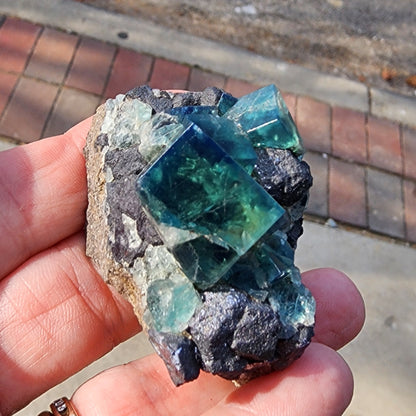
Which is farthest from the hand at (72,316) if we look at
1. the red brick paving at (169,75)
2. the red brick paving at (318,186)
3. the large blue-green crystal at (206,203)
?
the red brick paving at (169,75)

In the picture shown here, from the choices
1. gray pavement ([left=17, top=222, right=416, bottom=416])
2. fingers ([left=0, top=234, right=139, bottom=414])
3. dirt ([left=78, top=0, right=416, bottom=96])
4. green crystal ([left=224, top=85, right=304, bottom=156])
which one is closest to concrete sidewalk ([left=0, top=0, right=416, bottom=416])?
gray pavement ([left=17, top=222, right=416, bottom=416])

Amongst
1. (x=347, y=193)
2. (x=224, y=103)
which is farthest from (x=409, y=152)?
(x=224, y=103)

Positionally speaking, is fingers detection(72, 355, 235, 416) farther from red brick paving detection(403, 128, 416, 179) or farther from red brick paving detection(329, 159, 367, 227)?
red brick paving detection(403, 128, 416, 179)

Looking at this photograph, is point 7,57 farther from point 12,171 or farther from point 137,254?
point 137,254

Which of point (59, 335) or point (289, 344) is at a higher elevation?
point (289, 344)

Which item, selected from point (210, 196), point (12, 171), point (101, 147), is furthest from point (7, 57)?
point (210, 196)

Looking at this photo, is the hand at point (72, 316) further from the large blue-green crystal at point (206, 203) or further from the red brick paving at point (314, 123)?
the red brick paving at point (314, 123)
